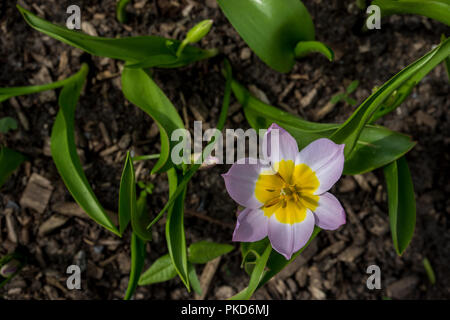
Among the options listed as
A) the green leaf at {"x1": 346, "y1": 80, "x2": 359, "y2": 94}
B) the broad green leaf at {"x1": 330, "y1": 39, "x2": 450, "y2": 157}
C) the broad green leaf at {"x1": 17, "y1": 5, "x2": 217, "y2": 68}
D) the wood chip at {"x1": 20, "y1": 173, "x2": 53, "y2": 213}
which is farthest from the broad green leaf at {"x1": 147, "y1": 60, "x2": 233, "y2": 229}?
the wood chip at {"x1": 20, "y1": 173, "x2": 53, "y2": 213}

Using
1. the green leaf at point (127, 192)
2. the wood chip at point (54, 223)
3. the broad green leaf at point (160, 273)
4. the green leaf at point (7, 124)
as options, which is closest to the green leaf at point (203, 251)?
the broad green leaf at point (160, 273)

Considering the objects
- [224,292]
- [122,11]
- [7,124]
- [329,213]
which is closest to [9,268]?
[7,124]

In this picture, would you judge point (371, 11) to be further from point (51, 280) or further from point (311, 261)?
point (51, 280)

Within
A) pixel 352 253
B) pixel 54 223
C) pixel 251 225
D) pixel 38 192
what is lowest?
pixel 352 253

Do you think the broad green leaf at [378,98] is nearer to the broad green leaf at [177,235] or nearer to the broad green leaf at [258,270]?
the broad green leaf at [258,270]

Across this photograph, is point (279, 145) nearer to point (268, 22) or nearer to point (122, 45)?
point (268, 22)

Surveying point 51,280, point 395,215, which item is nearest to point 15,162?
point 51,280
